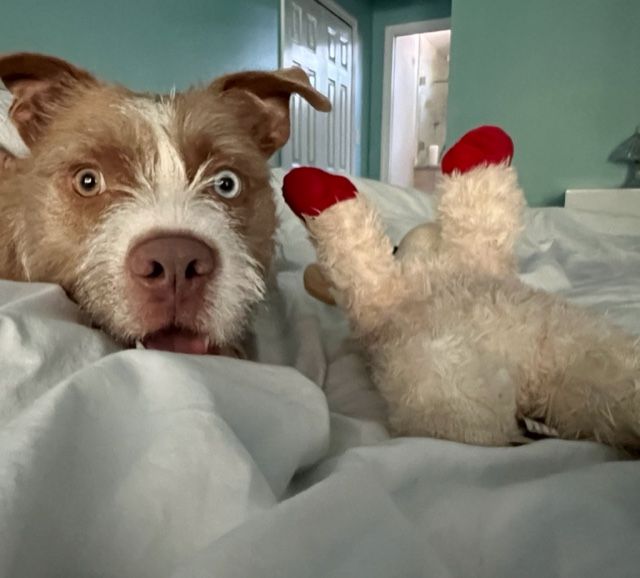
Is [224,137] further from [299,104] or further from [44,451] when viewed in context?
[299,104]

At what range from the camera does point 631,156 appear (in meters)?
3.27

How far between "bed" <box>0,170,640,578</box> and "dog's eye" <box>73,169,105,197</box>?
16 centimetres

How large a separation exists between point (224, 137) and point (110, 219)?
0.70ft

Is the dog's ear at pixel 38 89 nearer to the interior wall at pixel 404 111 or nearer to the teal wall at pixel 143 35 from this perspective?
the teal wall at pixel 143 35

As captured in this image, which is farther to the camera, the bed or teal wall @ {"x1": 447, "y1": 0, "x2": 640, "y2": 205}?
teal wall @ {"x1": 447, "y1": 0, "x2": 640, "y2": 205}

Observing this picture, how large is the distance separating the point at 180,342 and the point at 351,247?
0.28 meters

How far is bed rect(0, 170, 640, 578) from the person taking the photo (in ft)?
1.04

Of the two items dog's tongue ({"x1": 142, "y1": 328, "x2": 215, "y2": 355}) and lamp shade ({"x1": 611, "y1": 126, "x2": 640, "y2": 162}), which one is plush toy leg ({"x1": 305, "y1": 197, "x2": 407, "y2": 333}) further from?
lamp shade ({"x1": 611, "y1": 126, "x2": 640, "y2": 162})

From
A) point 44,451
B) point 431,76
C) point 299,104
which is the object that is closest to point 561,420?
point 44,451

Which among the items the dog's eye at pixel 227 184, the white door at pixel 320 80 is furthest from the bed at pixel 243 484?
the white door at pixel 320 80

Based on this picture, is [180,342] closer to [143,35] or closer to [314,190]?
[314,190]

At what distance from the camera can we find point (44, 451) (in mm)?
340

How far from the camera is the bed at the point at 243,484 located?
32cm

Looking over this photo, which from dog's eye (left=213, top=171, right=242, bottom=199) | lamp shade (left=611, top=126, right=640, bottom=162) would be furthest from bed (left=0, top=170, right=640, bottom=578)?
lamp shade (left=611, top=126, right=640, bottom=162)
